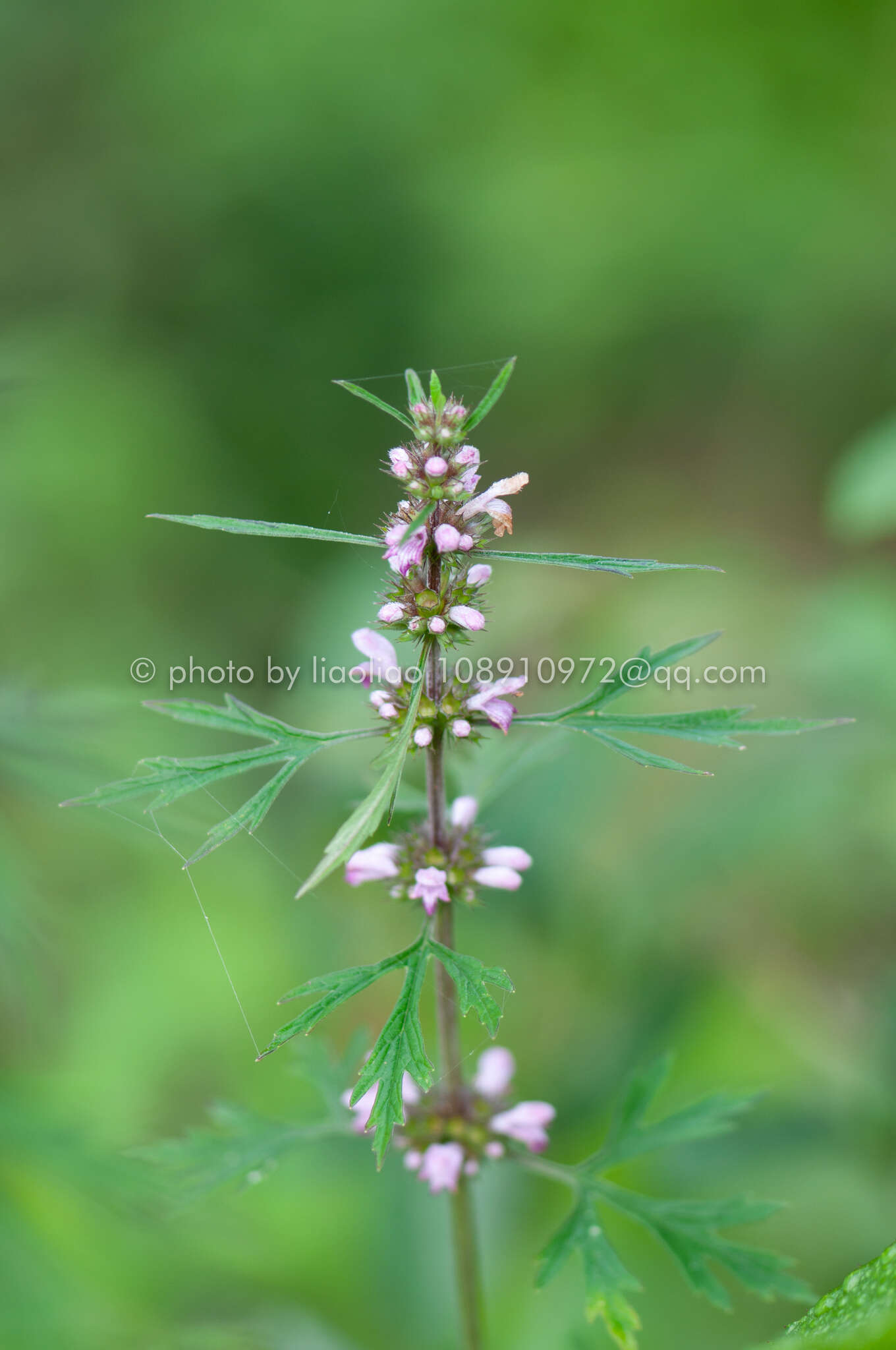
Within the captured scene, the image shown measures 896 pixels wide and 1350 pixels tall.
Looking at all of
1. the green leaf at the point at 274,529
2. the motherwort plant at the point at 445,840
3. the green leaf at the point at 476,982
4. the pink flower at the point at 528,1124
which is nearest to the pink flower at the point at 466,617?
the motherwort plant at the point at 445,840

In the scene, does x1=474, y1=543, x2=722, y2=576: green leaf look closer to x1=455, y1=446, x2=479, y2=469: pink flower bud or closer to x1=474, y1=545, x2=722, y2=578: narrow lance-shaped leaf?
x1=474, y1=545, x2=722, y2=578: narrow lance-shaped leaf

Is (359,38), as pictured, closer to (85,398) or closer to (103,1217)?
(85,398)

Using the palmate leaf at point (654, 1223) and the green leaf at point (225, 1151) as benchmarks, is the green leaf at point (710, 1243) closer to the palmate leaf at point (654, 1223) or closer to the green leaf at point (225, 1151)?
the palmate leaf at point (654, 1223)

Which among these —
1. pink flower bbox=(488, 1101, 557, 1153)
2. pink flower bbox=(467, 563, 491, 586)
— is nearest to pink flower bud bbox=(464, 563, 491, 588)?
pink flower bbox=(467, 563, 491, 586)

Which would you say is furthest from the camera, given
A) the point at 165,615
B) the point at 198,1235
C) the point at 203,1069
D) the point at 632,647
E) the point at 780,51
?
the point at 780,51

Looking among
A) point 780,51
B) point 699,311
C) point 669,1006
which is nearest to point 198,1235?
point 669,1006

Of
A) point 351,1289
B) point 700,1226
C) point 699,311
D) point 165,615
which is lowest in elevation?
point 351,1289
